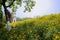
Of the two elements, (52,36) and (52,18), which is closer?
(52,36)

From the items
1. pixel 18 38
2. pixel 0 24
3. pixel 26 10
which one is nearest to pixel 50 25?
pixel 18 38

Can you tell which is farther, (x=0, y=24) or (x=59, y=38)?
(x=0, y=24)

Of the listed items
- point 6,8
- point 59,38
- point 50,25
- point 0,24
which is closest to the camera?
point 59,38

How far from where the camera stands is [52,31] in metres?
31.4

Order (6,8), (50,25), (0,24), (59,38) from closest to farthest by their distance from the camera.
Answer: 1. (59,38)
2. (50,25)
3. (6,8)
4. (0,24)

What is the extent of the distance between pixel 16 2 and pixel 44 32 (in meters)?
9.33

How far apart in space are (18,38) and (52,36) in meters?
3.95

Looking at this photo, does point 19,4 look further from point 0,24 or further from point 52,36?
point 52,36

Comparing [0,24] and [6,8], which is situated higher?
[6,8]

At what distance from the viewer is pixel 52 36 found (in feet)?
102

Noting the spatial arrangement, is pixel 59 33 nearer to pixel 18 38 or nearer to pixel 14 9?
pixel 18 38

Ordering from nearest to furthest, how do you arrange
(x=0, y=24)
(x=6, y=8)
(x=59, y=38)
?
(x=59, y=38), (x=6, y=8), (x=0, y=24)

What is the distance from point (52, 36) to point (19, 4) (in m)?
10.4

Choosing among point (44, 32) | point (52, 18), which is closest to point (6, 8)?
point (52, 18)
